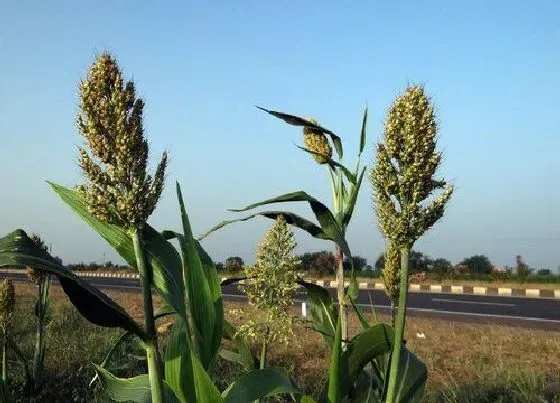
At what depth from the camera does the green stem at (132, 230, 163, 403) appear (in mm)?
2184

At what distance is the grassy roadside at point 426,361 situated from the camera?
5133 millimetres

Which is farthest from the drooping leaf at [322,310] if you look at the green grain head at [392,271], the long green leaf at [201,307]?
the long green leaf at [201,307]

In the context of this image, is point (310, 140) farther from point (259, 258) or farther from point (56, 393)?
point (56, 393)

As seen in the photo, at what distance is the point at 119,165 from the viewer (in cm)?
212

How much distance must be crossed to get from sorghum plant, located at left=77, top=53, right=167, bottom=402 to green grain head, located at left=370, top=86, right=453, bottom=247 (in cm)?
92

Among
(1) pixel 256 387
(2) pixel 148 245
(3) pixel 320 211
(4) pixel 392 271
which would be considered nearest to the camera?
(1) pixel 256 387

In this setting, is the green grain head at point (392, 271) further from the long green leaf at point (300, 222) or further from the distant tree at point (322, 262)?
the distant tree at point (322, 262)

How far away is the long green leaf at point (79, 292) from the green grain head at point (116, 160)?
0.81 feet

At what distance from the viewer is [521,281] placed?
30266 millimetres

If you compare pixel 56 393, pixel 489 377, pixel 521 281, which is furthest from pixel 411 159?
pixel 521 281

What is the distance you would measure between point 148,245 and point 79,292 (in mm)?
321

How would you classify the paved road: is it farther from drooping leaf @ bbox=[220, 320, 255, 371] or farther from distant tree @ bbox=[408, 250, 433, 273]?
drooping leaf @ bbox=[220, 320, 255, 371]

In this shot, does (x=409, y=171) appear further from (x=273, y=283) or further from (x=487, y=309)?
(x=487, y=309)

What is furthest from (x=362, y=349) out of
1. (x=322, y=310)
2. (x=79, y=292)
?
(x=79, y=292)
